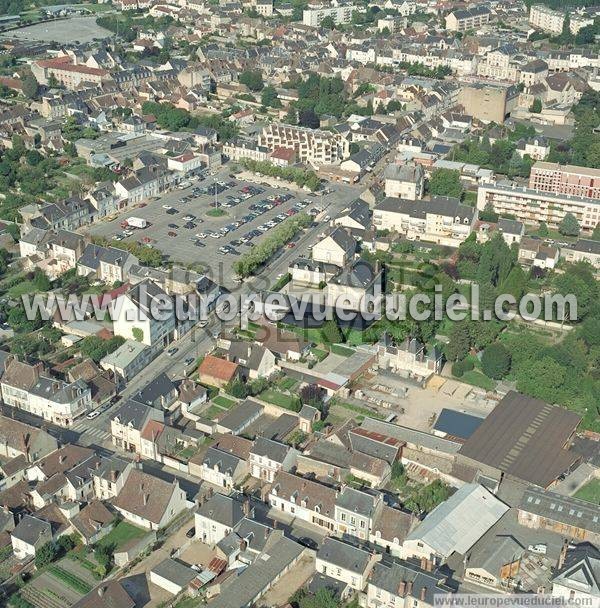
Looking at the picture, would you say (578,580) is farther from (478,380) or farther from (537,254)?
(537,254)

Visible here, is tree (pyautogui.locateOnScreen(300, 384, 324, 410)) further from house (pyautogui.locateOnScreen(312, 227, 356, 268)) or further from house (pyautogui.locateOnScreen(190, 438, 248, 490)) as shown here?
house (pyautogui.locateOnScreen(312, 227, 356, 268))

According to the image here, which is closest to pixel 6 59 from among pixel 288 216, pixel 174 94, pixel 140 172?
pixel 174 94

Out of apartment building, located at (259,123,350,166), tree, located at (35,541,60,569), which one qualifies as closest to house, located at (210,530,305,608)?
tree, located at (35,541,60,569)

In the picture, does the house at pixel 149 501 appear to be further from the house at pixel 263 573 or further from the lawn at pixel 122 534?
the house at pixel 263 573


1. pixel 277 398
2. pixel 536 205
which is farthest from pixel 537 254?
pixel 277 398

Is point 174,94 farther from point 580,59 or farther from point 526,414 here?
point 526,414

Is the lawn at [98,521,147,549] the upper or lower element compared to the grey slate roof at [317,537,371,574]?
lower
